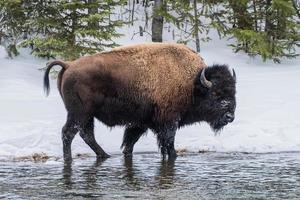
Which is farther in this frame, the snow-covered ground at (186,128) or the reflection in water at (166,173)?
the snow-covered ground at (186,128)

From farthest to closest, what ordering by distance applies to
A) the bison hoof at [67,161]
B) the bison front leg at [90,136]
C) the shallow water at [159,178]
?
1. the bison front leg at [90,136]
2. the bison hoof at [67,161]
3. the shallow water at [159,178]

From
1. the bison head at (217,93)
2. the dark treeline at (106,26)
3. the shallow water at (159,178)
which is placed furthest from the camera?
the dark treeline at (106,26)

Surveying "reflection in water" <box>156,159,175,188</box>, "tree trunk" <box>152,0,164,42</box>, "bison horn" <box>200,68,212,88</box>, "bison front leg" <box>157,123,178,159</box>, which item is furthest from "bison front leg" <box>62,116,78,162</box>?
"tree trunk" <box>152,0,164,42</box>

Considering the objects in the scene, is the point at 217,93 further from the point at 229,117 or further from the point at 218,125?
the point at 218,125

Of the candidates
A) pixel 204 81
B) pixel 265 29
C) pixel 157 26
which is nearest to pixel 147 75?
pixel 204 81

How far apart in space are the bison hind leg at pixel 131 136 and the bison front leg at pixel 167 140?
46 cm

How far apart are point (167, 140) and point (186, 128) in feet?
6.18

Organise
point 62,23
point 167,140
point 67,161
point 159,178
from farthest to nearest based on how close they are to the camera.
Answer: point 62,23, point 167,140, point 67,161, point 159,178

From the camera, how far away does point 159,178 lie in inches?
309

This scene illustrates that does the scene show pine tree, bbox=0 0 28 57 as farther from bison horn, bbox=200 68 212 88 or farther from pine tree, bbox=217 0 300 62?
bison horn, bbox=200 68 212 88

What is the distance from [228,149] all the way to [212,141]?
43 centimetres

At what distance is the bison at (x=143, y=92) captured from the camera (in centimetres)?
1022

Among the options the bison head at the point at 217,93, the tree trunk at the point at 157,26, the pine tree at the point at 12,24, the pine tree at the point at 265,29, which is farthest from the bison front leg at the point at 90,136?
the tree trunk at the point at 157,26

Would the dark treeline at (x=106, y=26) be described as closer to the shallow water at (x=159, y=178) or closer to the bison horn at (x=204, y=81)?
the bison horn at (x=204, y=81)
